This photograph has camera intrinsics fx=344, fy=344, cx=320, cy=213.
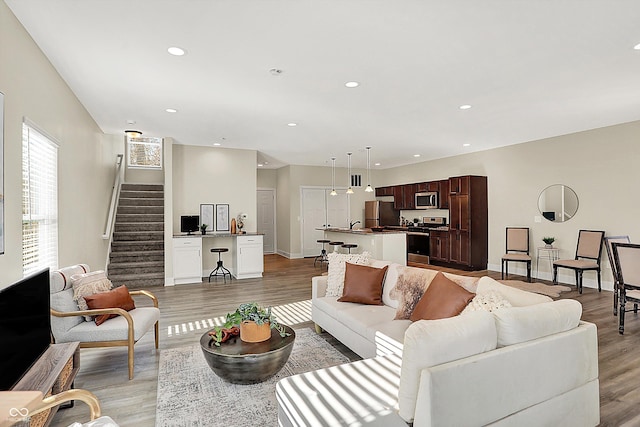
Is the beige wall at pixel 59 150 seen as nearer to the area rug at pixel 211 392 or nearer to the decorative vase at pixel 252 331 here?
the area rug at pixel 211 392

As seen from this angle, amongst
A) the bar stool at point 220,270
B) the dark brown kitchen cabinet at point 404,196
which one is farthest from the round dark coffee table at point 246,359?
the dark brown kitchen cabinet at point 404,196

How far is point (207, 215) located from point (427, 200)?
18.8 feet

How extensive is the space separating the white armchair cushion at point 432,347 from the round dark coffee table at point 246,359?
4.00 ft

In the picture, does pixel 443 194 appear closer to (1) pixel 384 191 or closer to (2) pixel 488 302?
(1) pixel 384 191

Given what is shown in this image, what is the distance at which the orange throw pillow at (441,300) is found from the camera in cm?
242

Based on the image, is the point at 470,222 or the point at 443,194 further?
the point at 443,194

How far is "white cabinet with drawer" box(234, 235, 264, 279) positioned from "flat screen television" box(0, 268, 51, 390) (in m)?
4.73

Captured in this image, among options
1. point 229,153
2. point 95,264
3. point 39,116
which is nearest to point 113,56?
point 39,116

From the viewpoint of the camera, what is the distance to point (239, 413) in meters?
2.37

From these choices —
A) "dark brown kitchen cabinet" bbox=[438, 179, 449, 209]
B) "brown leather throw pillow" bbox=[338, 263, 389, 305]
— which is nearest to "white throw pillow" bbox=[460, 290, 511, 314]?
"brown leather throw pillow" bbox=[338, 263, 389, 305]

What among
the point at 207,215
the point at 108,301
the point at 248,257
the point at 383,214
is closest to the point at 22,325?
the point at 108,301

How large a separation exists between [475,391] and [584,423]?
102 centimetres

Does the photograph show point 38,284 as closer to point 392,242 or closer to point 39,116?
point 39,116

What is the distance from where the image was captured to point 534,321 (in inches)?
74.0
